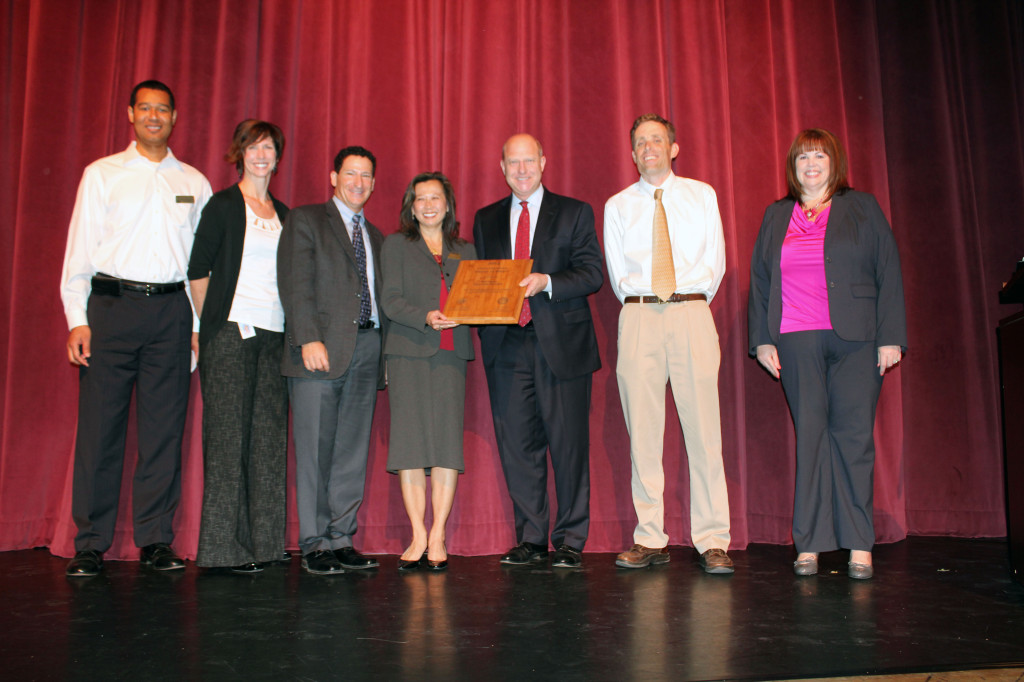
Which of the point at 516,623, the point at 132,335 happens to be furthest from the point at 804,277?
the point at 132,335

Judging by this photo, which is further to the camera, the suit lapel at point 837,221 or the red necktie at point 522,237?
the red necktie at point 522,237

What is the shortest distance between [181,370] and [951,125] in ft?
13.5

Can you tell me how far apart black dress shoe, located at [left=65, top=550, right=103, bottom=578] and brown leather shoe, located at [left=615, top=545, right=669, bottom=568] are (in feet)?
7.16

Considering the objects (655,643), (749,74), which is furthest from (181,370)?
(749,74)

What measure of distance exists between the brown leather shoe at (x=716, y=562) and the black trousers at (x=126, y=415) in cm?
230

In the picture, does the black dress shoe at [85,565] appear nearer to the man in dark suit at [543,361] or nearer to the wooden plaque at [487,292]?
the man in dark suit at [543,361]

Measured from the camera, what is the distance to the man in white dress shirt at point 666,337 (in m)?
3.11

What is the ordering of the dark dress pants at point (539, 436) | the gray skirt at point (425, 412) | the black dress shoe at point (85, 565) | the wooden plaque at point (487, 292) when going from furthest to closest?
the dark dress pants at point (539, 436) < the gray skirt at point (425, 412) < the black dress shoe at point (85, 565) < the wooden plaque at point (487, 292)

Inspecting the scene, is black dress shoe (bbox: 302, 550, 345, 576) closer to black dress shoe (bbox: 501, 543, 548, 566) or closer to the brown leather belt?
black dress shoe (bbox: 501, 543, 548, 566)

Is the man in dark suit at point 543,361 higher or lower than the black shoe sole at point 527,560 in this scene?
higher

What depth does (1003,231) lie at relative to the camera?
12.7ft

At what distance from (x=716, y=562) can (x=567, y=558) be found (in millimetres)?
607

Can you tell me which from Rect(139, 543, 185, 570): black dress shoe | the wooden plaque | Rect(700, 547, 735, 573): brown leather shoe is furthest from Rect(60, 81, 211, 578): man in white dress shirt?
Rect(700, 547, 735, 573): brown leather shoe

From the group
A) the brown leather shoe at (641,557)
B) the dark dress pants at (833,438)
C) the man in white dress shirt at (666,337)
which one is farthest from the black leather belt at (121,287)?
the dark dress pants at (833,438)
